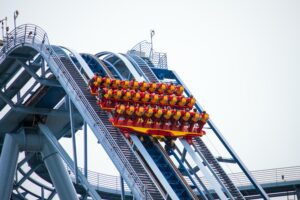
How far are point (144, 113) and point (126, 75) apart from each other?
12.9 meters

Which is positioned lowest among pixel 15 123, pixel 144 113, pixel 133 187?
pixel 133 187

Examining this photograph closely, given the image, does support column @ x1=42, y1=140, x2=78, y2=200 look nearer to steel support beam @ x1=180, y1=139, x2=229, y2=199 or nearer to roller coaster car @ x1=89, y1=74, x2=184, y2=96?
roller coaster car @ x1=89, y1=74, x2=184, y2=96

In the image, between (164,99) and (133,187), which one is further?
(164,99)

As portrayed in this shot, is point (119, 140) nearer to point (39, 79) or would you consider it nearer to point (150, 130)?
point (150, 130)

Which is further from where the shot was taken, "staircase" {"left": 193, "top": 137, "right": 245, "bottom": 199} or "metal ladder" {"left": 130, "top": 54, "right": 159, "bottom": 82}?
"metal ladder" {"left": 130, "top": 54, "right": 159, "bottom": 82}

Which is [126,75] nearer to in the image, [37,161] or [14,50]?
[14,50]

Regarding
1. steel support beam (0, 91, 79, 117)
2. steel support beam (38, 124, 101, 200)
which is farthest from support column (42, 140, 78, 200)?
steel support beam (0, 91, 79, 117)

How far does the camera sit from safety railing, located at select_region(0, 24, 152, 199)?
7544 centimetres

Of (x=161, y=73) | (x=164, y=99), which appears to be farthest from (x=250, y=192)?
(x=164, y=99)

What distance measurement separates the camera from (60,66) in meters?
82.6

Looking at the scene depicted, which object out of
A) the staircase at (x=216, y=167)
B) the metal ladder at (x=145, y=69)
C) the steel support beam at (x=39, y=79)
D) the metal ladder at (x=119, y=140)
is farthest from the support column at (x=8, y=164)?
the staircase at (x=216, y=167)

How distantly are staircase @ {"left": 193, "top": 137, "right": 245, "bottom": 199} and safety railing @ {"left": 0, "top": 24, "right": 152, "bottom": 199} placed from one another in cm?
635

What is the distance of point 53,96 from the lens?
89.4m

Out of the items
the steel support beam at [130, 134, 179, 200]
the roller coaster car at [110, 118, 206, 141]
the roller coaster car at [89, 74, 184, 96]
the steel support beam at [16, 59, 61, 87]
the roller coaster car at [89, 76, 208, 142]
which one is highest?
the steel support beam at [16, 59, 61, 87]
